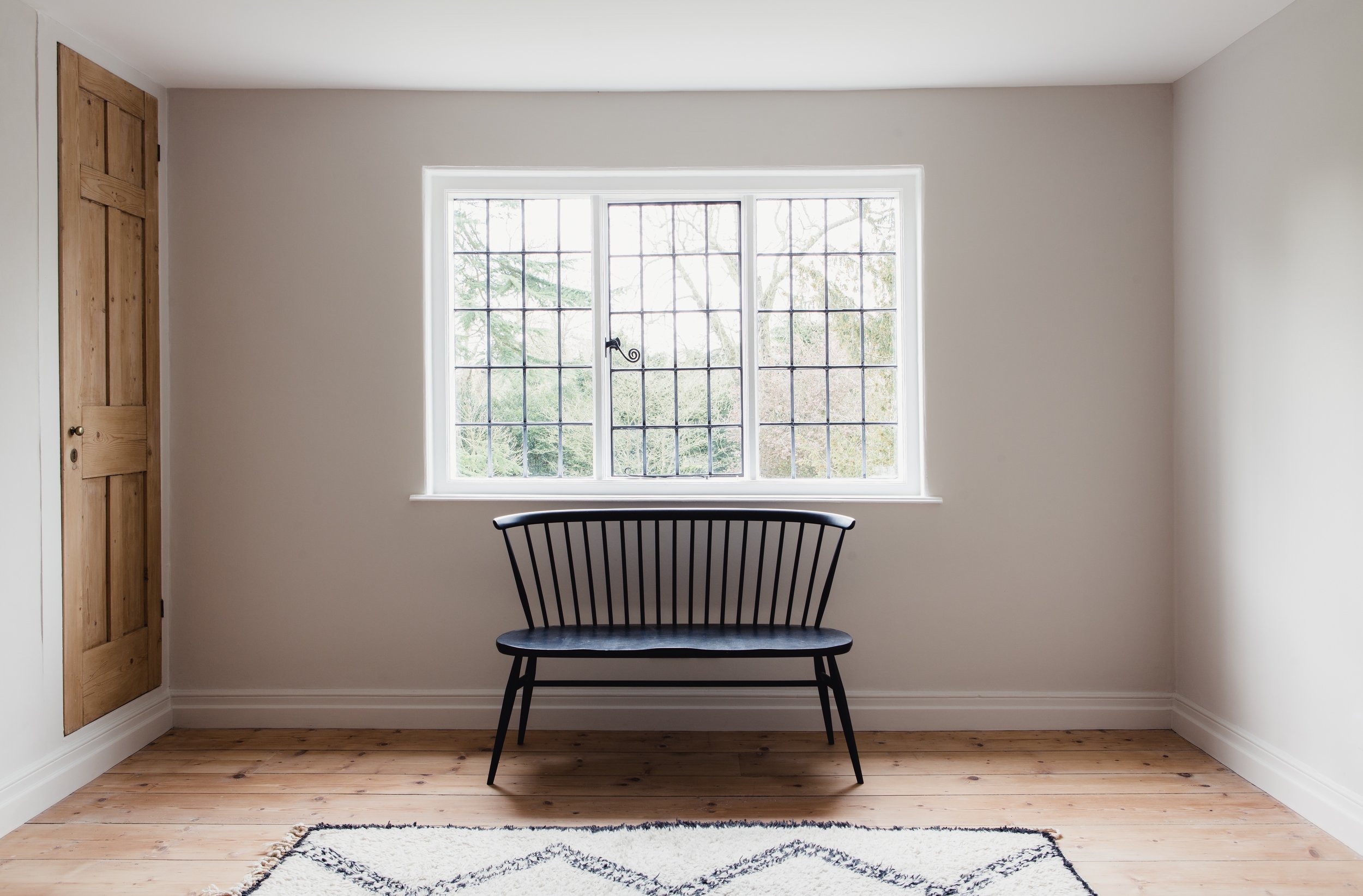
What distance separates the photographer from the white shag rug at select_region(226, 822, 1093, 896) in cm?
199

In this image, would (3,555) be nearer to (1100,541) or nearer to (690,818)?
(690,818)

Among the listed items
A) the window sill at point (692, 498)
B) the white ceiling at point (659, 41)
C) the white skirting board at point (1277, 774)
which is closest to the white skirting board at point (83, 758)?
the window sill at point (692, 498)

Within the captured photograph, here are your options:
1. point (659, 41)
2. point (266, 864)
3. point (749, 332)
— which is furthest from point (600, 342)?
point (266, 864)

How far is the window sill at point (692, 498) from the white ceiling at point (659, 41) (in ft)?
4.94

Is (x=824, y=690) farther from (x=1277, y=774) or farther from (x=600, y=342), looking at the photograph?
(x=600, y=342)

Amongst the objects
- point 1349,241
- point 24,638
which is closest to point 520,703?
point 24,638

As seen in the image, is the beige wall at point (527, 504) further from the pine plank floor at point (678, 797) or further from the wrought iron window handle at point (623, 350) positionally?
the wrought iron window handle at point (623, 350)

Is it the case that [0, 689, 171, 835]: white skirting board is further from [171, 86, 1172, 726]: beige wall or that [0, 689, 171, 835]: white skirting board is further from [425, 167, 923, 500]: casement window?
[425, 167, 923, 500]: casement window

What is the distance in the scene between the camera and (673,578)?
9.73 ft

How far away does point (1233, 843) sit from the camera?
2.23 m

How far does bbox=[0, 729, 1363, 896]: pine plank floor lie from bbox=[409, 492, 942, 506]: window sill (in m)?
0.85

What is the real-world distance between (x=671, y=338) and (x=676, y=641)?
1198mm

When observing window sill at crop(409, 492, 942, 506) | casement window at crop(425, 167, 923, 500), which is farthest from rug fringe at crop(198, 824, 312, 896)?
casement window at crop(425, 167, 923, 500)

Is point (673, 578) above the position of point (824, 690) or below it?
above
